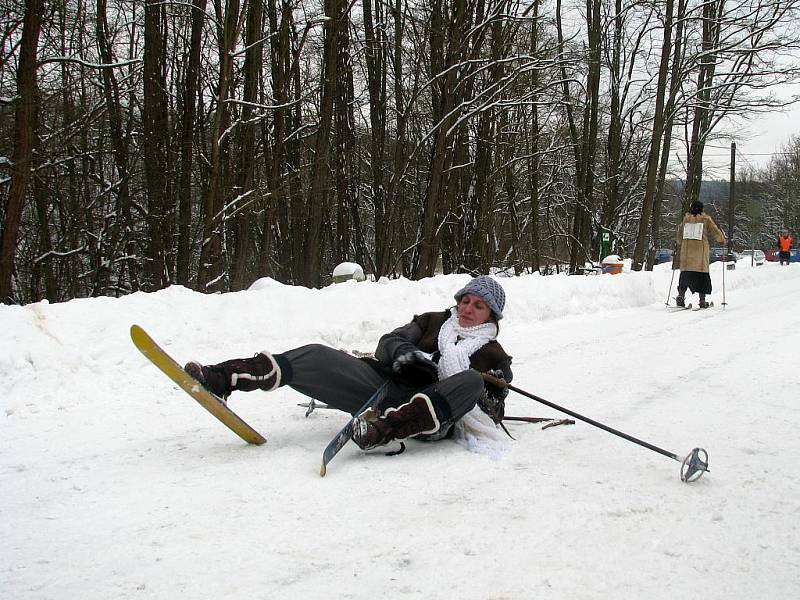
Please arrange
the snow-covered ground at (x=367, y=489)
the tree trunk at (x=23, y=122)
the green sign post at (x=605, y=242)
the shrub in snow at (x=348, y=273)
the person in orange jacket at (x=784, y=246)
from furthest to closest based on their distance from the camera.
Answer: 1. the person in orange jacket at (x=784, y=246)
2. the green sign post at (x=605, y=242)
3. the shrub in snow at (x=348, y=273)
4. the tree trunk at (x=23, y=122)
5. the snow-covered ground at (x=367, y=489)

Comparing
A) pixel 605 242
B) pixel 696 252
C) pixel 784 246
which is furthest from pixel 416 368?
pixel 784 246

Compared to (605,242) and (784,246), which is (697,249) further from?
(784,246)

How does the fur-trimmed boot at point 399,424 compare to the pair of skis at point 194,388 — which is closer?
the pair of skis at point 194,388

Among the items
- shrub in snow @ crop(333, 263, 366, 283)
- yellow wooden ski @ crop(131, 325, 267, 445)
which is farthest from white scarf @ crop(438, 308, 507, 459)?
shrub in snow @ crop(333, 263, 366, 283)

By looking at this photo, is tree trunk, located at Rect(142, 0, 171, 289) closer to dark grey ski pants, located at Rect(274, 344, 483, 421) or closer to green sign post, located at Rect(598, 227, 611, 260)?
dark grey ski pants, located at Rect(274, 344, 483, 421)

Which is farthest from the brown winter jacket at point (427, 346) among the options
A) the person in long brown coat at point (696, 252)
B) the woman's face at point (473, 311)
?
the person in long brown coat at point (696, 252)

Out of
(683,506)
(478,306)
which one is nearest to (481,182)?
(478,306)

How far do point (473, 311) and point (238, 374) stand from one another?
54.6 inches

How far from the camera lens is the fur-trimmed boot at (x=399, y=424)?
3.29 m

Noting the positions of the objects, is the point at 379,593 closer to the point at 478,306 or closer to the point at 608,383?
the point at 478,306

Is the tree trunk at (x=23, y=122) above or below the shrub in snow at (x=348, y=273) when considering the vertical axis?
above

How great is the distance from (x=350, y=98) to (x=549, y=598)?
46.8ft

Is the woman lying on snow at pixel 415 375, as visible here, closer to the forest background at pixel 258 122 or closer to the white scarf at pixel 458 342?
the white scarf at pixel 458 342

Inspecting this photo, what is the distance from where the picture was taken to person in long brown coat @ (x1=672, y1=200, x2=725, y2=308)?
10578 millimetres
